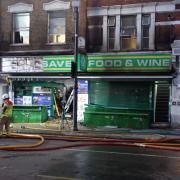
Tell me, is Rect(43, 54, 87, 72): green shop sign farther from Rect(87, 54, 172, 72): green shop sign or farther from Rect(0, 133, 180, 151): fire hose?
Rect(0, 133, 180, 151): fire hose

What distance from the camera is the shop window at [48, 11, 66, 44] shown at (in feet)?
89.3

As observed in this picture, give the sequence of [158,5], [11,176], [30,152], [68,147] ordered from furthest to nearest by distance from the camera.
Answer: [158,5]
[68,147]
[30,152]
[11,176]

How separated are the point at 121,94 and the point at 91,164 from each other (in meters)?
14.3

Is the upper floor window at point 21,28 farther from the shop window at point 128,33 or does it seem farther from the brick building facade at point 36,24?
the shop window at point 128,33

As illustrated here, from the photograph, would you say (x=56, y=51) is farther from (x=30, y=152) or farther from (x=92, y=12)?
(x=30, y=152)

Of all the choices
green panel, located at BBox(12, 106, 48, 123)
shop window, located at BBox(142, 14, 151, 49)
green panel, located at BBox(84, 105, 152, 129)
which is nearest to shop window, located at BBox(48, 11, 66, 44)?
green panel, located at BBox(12, 106, 48, 123)

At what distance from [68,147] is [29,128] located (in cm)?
803

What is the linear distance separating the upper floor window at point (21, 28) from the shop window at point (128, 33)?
6179 millimetres

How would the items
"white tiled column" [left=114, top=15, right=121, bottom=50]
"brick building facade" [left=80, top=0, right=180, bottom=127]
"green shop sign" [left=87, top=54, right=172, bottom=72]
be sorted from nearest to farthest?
"brick building facade" [left=80, top=0, right=180, bottom=127] < "green shop sign" [left=87, top=54, right=172, bottom=72] < "white tiled column" [left=114, top=15, right=121, bottom=50]

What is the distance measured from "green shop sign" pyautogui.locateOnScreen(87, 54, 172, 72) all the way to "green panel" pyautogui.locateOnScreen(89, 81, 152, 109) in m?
0.94

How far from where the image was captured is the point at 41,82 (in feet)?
89.8

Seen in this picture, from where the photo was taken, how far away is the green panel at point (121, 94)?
25.2 m

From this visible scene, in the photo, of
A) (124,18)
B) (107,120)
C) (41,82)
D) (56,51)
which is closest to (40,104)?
(41,82)

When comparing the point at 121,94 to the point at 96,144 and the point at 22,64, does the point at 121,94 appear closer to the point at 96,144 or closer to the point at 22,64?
the point at 22,64
